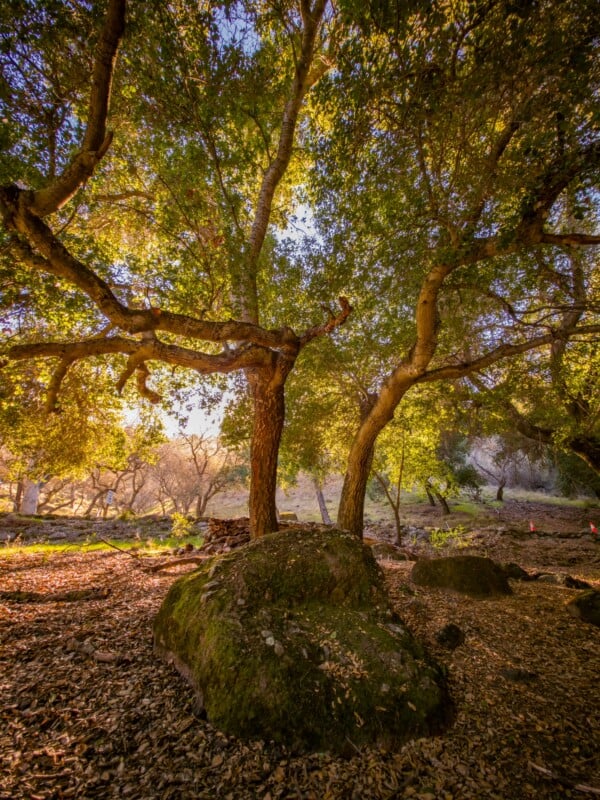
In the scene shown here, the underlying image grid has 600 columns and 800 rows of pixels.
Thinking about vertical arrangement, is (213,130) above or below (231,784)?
above

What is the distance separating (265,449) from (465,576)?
4179mm

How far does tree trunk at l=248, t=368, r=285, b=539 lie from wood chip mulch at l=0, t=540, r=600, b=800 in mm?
2939

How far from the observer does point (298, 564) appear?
3.46 meters

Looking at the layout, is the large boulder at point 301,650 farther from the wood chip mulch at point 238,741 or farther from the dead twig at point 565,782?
the dead twig at point 565,782

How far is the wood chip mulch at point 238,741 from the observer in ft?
6.16

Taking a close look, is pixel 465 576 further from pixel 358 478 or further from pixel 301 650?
pixel 301 650

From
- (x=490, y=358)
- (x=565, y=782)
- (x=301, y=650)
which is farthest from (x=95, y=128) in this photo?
(x=490, y=358)

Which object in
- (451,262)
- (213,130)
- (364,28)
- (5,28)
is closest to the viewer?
(364,28)

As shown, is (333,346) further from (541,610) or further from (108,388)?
(541,610)

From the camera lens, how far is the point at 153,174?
7.54 m

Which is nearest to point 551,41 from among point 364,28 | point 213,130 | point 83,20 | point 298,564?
point 364,28

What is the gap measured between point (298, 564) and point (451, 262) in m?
4.77

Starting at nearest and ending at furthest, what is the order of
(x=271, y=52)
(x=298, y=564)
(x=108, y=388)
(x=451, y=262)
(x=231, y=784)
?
(x=231, y=784) < (x=298, y=564) < (x=451, y=262) < (x=271, y=52) < (x=108, y=388)

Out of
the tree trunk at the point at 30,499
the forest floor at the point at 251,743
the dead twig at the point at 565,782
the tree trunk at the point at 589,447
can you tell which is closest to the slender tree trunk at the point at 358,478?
the forest floor at the point at 251,743
